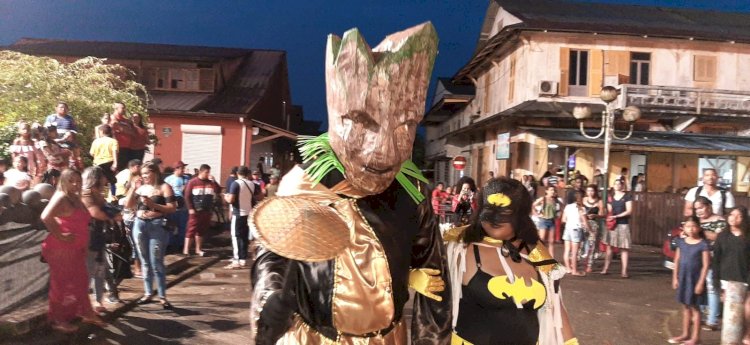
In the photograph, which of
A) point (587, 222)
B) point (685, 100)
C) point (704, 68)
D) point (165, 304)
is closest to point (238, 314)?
point (165, 304)

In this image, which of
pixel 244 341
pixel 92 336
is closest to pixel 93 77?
pixel 92 336

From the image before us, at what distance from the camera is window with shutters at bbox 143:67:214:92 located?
22.5m

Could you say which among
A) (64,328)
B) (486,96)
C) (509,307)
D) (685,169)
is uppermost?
(486,96)

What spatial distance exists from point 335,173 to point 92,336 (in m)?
5.02

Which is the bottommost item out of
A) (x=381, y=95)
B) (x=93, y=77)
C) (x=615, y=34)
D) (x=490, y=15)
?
(x=381, y=95)

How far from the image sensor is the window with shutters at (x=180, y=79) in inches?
887

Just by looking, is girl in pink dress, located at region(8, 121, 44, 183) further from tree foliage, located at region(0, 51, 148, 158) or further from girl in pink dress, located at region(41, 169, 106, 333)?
girl in pink dress, located at region(41, 169, 106, 333)

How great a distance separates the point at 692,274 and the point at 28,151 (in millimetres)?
8074

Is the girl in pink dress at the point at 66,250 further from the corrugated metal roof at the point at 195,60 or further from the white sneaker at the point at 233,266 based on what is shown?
the corrugated metal roof at the point at 195,60

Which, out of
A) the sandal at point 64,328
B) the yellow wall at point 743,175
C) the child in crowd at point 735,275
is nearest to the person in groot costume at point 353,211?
the sandal at point 64,328

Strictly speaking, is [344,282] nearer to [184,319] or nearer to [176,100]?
[184,319]

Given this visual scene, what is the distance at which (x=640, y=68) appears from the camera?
20438 mm

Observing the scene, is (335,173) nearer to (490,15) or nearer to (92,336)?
(92,336)

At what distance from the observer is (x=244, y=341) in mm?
5973
